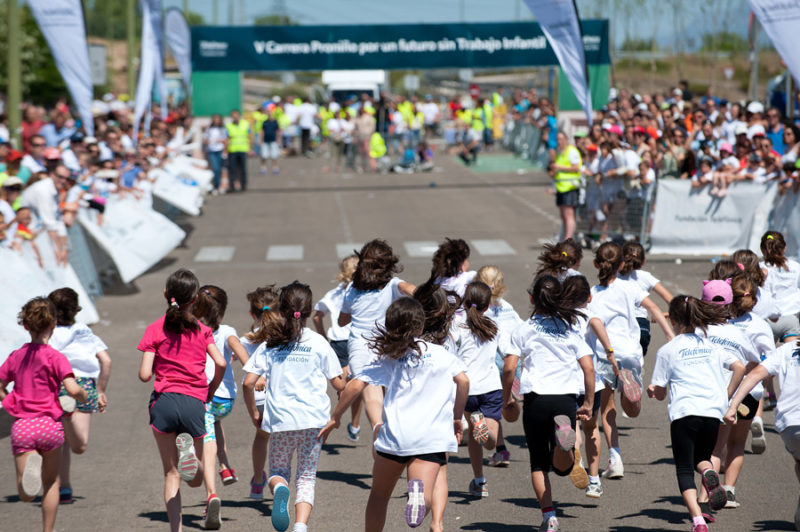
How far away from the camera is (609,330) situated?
8039 millimetres

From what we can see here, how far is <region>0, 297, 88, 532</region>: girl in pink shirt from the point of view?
6.50m

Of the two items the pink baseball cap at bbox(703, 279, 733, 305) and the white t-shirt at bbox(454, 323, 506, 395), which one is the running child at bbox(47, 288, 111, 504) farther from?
the pink baseball cap at bbox(703, 279, 733, 305)

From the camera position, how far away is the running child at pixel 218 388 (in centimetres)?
698

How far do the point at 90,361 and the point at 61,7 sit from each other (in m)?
11.9

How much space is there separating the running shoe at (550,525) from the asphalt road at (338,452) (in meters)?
0.39

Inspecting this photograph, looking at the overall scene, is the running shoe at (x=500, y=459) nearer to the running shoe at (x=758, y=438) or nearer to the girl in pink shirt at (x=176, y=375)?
the running shoe at (x=758, y=438)

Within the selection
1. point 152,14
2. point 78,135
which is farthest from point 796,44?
point 152,14

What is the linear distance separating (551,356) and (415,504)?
1603mm

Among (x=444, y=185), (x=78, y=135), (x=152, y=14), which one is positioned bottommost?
(x=444, y=185)

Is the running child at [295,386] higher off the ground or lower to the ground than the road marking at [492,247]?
higher

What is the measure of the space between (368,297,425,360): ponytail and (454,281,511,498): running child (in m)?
1.51

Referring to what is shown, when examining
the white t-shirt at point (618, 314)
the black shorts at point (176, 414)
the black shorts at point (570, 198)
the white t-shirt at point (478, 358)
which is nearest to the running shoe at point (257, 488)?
the black shorts at point (176, 414)

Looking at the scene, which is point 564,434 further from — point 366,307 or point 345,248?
point 345,248

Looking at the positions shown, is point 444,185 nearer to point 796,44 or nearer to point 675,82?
point 796,44
